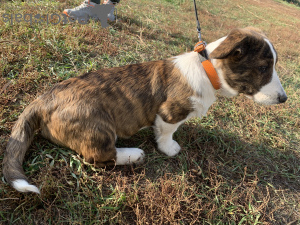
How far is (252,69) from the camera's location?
240 centimetres

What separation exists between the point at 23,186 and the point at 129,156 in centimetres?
111

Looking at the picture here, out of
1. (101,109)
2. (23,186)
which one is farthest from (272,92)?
(23,186)

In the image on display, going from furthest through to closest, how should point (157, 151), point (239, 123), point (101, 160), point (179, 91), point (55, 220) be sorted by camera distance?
point (239, 123)
point (157, 151)
point (179, 91)
point (101, 160)
point (55, 220)

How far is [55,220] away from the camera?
79.4 inches

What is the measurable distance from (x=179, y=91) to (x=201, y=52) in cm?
57

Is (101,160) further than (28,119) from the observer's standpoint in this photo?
Yes

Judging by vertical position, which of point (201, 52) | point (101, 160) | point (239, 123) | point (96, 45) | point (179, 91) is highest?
point (201, 52)

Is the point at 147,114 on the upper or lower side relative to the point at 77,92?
lower

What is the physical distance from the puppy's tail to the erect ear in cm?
185

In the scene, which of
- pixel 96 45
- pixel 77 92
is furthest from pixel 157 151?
pixel 96 45

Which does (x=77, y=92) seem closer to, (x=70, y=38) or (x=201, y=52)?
(x=201, y=52)

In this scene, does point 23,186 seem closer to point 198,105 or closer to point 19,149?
point 19,149

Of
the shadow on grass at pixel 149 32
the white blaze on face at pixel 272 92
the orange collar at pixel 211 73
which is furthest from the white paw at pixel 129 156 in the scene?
the shadow on grass at pixel 149 32

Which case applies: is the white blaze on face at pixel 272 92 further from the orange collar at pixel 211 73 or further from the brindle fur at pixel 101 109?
the brindle fur at pixel 101 109
